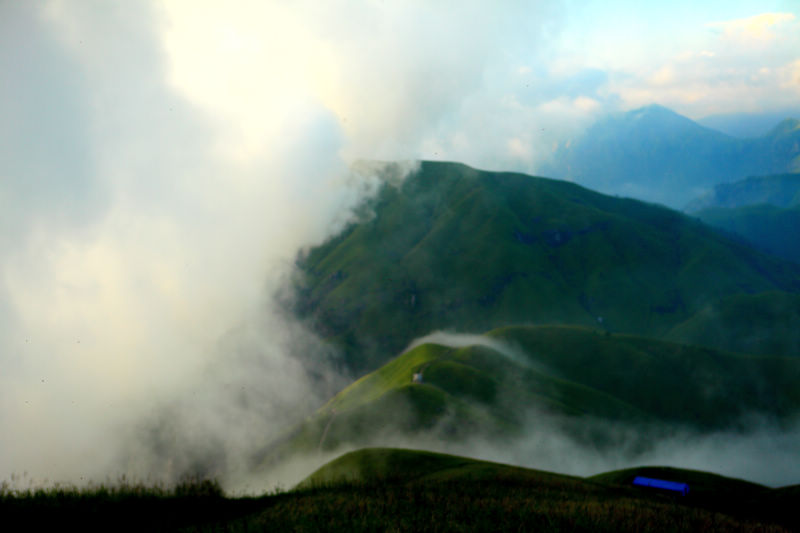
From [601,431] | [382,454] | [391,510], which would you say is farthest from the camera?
[601,431]

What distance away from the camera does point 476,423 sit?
404ft

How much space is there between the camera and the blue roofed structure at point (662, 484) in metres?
64.5

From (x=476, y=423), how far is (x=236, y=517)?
100 metres

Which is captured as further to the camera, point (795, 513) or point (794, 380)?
point (794, 380)

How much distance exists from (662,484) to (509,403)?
7696 cm

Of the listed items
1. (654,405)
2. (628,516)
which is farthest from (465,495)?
(654,405)

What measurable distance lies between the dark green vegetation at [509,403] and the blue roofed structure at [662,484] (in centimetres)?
4927

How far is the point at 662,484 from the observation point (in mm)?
67438

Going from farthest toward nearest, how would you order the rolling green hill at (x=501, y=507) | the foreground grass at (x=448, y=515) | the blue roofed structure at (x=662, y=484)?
the blue roofed structure at (x=662, y=484), the rolling green hill at (x=501, y=507), the foreground grass at (x=448, y=515)

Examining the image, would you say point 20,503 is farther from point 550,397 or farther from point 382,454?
point 550,397

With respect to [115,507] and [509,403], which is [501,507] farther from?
[509,403]

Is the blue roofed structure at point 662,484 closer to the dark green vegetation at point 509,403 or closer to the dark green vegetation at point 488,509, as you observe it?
the dark green vegetation at point 488,509

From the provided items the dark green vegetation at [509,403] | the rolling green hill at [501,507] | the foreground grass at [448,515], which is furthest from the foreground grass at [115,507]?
the dark green vegetation at [509,403]

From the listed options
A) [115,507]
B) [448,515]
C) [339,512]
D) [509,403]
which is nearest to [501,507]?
[448,515]
